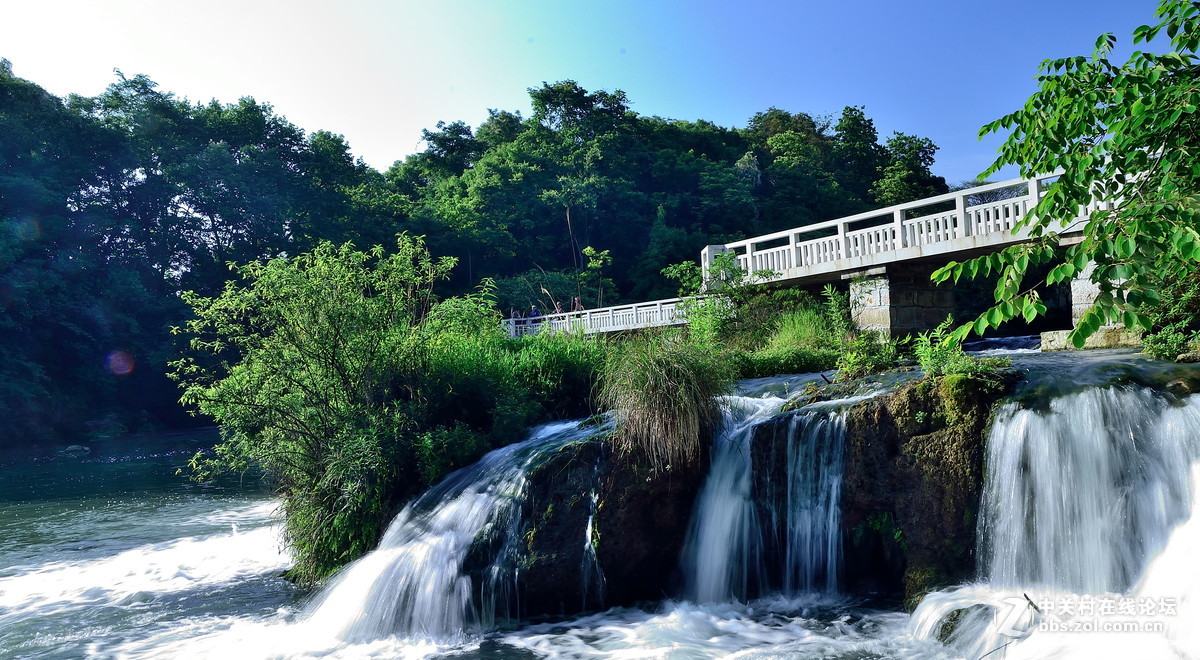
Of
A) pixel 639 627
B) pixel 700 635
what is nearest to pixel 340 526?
pixel 639 627

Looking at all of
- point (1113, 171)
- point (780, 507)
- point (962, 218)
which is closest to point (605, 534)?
point (780, 507)

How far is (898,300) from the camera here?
17500 millimetres

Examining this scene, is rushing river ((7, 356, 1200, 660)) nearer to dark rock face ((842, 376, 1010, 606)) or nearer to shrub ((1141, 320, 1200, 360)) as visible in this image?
dark rock face ((842, 376, 1010, 606))

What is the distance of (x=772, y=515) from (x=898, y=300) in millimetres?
11171

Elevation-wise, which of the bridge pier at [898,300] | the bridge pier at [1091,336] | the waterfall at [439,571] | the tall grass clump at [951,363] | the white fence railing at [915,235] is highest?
the white fence railing at [915,235]

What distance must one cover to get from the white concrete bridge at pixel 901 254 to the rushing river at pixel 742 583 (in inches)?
257

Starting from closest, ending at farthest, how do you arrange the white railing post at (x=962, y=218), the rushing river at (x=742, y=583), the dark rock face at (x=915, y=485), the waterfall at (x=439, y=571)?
the rushing river at (x=742, y=583) < the dark rock face at (x=915, y=485) < the waterfall at (x=439, y=571) < the white railing post at (x=962, y=218)

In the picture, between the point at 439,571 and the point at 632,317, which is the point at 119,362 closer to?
the point at 632,317

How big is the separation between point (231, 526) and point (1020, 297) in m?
13.3

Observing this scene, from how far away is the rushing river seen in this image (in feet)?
19.4

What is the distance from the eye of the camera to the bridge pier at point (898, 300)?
57.0 ft

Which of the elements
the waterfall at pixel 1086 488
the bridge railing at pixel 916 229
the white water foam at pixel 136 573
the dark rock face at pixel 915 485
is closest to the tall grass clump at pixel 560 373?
the white water foam at pixel 136 573

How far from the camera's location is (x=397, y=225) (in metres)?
42.8

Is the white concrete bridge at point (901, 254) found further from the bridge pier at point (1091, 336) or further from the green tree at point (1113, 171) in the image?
the green tree at point (1113, 171)
